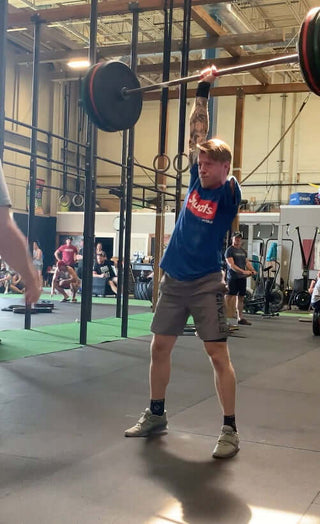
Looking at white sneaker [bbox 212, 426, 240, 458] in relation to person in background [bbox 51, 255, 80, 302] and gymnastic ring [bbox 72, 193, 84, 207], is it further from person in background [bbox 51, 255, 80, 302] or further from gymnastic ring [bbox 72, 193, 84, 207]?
person in background [bbox 51, 255, 80, 302]

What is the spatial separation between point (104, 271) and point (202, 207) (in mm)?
8920

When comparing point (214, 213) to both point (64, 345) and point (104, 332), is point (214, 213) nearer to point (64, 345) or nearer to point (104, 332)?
point (64, 345)

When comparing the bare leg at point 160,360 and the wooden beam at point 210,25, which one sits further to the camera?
the wooden beam at point 210,25

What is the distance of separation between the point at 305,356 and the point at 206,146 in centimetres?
284

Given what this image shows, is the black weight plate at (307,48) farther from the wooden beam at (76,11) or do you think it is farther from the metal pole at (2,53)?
the wooden beam at (76,11)

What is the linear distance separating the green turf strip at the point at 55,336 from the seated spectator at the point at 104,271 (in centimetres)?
410

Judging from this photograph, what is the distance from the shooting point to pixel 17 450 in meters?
1.96

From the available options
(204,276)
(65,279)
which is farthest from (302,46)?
(65,279)

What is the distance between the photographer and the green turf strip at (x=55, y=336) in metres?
4.22

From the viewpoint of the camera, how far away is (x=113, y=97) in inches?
113

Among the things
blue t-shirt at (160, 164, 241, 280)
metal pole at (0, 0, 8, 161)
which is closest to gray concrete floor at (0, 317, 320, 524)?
blue t-shirt at (160, 164, 241, 280)

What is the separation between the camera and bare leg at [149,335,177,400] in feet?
7.07

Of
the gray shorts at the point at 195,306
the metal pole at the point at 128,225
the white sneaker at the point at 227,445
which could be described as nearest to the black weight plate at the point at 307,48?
the gray shorts at the point at 195,306

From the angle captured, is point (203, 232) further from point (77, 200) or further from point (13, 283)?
point (13, 283)
